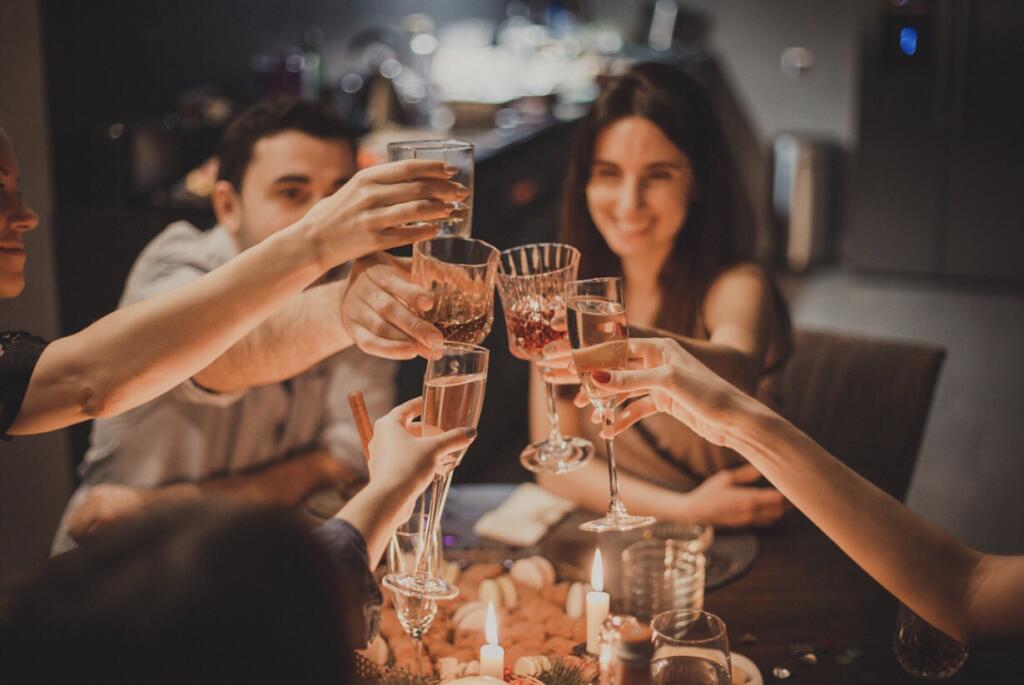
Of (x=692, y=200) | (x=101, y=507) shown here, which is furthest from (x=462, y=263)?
(x=101, y=507)

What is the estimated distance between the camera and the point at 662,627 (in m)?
1.21

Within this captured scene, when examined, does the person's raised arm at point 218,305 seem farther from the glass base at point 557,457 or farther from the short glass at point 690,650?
the short glass at point 690,650

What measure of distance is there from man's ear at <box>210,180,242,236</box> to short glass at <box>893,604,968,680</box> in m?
1.69

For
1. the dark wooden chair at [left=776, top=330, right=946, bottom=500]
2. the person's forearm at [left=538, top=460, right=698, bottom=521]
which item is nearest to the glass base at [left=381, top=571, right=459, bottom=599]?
the person's forearm at [left=538, top=460, right=698, bottom=521]

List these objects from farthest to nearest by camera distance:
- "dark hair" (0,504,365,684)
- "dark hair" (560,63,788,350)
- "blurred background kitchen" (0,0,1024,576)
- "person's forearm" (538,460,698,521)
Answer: "blurred background kitchen" (0,0,1024,576), "dark hair" (560,63,788,350), "person's forearm" (538,460,698,521), "dark hair" (0,504,365,684)

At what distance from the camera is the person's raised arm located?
130cm

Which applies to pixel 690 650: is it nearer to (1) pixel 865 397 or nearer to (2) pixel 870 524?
(2) pixel 870 524

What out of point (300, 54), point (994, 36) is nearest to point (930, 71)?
point (994, 36)

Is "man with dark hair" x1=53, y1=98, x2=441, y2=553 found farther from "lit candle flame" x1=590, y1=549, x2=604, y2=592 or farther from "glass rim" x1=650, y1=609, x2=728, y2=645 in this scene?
"glass rim" x1=650, y1=609, x2=728, y2=645

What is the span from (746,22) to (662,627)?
21.5ft

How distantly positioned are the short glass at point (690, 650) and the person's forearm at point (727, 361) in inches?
23.1

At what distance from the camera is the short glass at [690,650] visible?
1167mm

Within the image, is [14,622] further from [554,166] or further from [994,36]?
[994,36]

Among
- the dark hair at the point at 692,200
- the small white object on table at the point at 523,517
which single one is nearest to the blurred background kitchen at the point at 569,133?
the small white object on table at the point at 523,517
